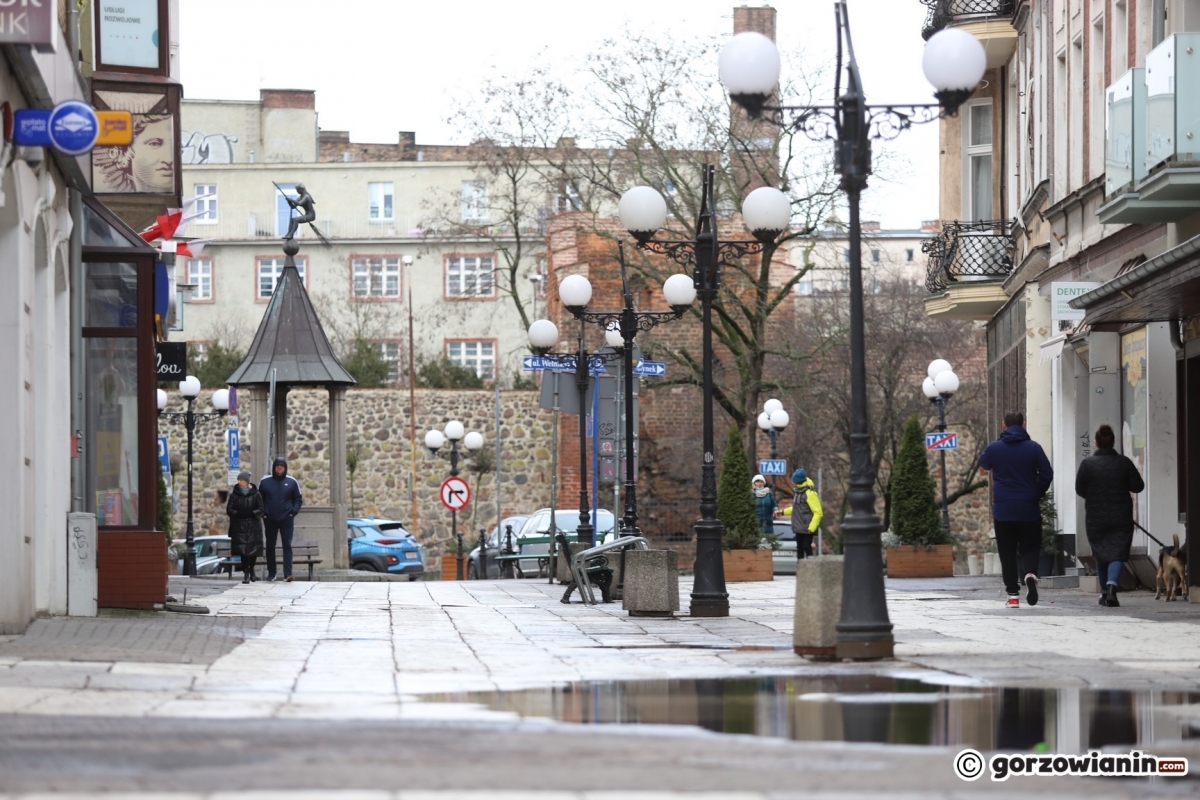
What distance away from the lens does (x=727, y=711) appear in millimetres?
8875

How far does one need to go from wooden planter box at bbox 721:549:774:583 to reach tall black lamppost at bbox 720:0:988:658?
52.9 ft

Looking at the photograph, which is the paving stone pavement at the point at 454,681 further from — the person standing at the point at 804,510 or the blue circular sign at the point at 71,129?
the person standing at the point at 804,510

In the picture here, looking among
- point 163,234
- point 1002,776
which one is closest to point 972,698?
point 1002,776

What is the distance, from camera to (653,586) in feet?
58.5

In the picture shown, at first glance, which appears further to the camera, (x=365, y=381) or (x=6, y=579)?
(x=365, y=381)

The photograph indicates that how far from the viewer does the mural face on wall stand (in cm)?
1820

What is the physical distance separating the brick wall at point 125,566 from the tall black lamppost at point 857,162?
21.9ft

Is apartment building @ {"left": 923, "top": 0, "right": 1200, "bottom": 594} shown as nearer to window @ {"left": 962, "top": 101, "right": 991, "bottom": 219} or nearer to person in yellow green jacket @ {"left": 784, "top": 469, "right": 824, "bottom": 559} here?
window @ {"left": 962, "top": 101, "right": 991, "bottom": 219}

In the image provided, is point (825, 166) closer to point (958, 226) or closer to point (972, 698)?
point (958, 226)

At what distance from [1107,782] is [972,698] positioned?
2.72 metres

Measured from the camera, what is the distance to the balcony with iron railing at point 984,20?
29.9 meters

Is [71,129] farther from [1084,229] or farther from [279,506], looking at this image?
[279,506]

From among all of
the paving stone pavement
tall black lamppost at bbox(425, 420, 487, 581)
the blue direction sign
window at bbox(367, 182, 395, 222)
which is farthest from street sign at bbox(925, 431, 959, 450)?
window at bbox(367, 182, 395, 222)
